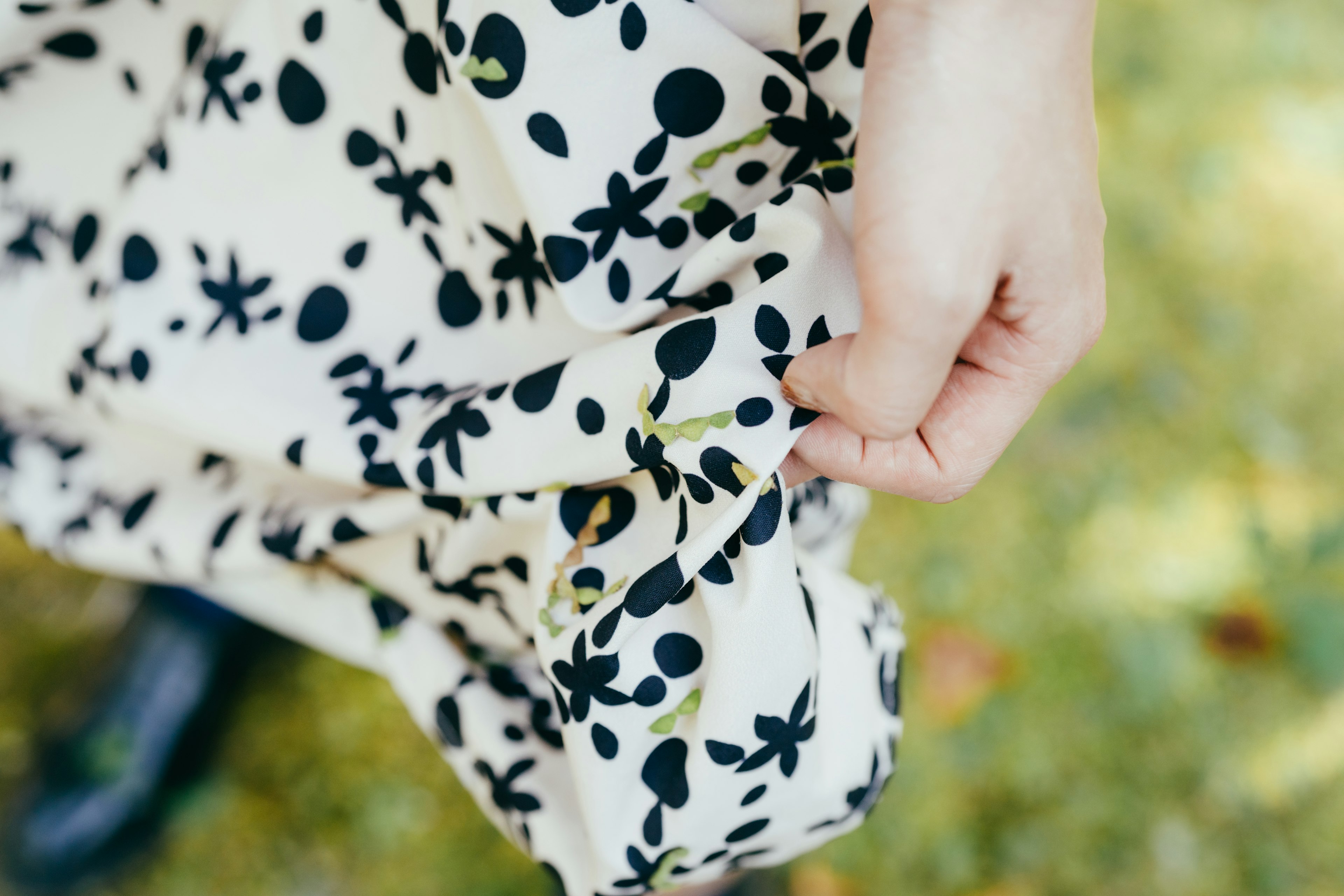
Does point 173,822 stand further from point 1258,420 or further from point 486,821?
point 1258,420

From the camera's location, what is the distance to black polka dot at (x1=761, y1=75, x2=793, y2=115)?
576 mm

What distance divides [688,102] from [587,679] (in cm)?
41

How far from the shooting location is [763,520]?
54cm

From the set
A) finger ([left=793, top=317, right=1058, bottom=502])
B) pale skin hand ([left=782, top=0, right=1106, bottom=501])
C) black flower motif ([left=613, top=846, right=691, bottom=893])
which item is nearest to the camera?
pale skin hand ([left=782, top=0, right=1106, bottom=501])

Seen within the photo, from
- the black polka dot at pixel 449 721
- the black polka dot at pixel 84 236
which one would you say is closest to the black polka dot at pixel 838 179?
the black polka dot at pixel 449 721

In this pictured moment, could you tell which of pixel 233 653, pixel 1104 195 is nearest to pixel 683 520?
pixel 233 653

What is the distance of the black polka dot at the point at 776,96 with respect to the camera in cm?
58

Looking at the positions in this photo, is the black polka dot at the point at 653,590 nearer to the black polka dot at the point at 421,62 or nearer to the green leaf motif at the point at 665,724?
the green leaf motif at the point at 665,724

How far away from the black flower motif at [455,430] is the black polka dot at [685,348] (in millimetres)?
160

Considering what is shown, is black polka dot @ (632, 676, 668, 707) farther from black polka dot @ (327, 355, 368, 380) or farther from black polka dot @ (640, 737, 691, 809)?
black polka dot @ (327, 355, 368, 380)

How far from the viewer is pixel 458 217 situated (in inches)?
26.8

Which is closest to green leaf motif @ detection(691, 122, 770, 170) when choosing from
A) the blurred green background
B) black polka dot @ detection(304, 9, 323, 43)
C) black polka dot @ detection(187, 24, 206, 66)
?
black polka dot @ detection(304, 9, 323, 43)

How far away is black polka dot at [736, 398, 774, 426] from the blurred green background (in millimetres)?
901

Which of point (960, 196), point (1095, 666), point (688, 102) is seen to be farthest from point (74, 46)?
point (1095, 666)
